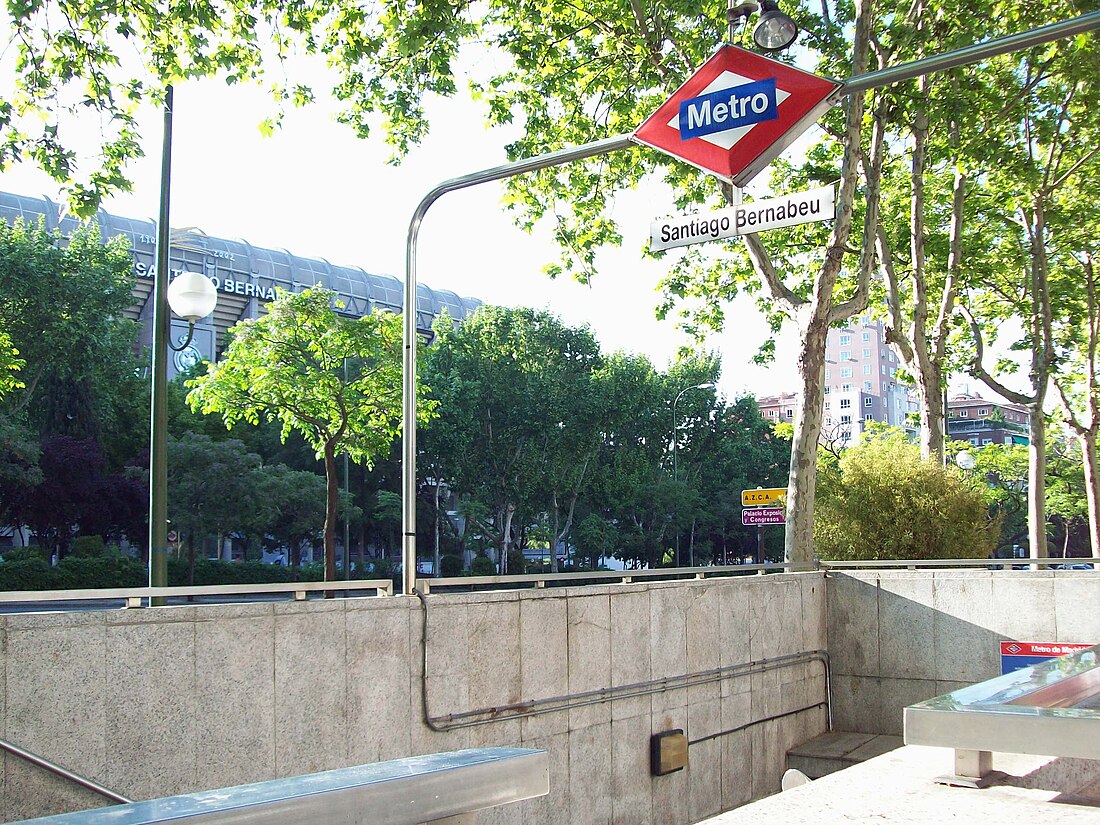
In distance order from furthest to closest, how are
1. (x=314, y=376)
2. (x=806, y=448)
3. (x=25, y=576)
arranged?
1. (x=25, y=576)
2. (x=314, y=376)
3. (x=806, y=448)

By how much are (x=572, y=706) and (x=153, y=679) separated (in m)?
4.21

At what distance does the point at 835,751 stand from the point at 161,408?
883 cm

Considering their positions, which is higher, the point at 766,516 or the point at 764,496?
the point at 764,496

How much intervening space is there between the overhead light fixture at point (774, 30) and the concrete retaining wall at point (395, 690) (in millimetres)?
5217

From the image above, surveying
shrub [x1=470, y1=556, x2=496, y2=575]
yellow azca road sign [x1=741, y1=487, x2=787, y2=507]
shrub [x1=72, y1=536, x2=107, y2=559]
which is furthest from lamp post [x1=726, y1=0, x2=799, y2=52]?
shrub [x1=470, y1=556, x2=496, y2=575]

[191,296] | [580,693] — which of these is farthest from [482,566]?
[580,693]

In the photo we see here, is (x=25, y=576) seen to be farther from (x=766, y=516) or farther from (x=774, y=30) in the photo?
(x=774, y=30)

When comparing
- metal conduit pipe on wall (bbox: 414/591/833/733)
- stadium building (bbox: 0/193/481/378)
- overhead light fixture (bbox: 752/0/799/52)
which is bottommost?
metal conduit pipe on wall (bbox: 414/591/833/733)

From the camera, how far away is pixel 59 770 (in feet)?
18.3

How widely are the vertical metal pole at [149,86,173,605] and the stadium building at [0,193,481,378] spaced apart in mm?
37835

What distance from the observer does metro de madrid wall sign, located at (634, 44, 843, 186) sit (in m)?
7.48

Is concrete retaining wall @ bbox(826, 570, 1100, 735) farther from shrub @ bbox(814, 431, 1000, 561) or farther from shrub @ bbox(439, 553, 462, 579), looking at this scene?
shrub @ bbox(439, 553, 462, 579)

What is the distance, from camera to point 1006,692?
9.86 feet

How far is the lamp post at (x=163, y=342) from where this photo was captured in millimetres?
9242
